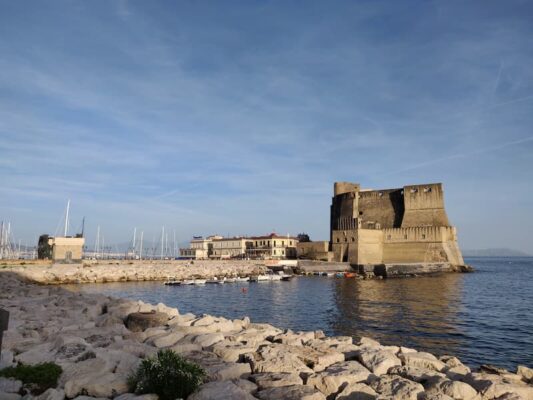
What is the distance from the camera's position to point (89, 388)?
536 centimetres

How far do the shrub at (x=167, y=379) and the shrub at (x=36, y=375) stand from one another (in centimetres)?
105

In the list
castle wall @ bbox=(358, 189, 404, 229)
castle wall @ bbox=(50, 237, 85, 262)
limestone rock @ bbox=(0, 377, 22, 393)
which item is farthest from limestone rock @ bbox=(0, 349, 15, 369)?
castle wall @ bbox=(358, 189, 404, 229)

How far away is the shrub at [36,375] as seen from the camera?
18.1ft

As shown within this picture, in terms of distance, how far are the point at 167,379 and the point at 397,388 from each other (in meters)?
3.12

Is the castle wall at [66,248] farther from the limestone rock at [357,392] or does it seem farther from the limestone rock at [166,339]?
the limestone rock at [357,392]

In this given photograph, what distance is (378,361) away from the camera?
730 cm

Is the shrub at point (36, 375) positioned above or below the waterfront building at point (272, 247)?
below

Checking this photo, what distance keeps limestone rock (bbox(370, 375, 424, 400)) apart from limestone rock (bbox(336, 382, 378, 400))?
147 millimetres

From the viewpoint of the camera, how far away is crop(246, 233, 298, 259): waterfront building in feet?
251

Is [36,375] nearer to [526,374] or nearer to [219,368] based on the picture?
Result: [219,368]

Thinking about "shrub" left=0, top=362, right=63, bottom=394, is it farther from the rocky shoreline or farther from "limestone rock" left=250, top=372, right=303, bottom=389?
"limestone rock" left=250, top=372, right=303, bottom=389

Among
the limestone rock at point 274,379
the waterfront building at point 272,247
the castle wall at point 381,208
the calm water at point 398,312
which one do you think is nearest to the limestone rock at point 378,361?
the limestone rock at point 274,379

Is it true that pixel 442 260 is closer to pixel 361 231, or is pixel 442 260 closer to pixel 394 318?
pixel 361 231

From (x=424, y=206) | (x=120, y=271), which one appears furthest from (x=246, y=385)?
(x=424, y=206)
